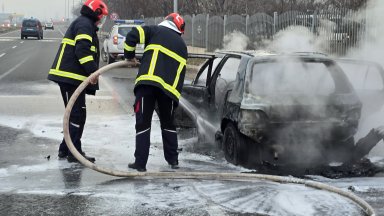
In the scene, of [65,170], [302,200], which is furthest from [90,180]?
[302,200]

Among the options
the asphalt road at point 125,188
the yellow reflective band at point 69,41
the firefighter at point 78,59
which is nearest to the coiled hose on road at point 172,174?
the asphalt road at point 125,188

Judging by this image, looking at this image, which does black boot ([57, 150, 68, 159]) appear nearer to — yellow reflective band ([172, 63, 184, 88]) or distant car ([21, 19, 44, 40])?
yellow reflective band ([172, 63, 184, 88])

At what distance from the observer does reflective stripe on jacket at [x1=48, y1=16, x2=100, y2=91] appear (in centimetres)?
546

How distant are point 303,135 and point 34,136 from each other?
12.3 ft

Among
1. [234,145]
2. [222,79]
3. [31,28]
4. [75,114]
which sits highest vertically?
[31,28]

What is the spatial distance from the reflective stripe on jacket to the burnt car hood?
5.55 feet

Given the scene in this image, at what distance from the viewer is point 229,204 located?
4.29 m

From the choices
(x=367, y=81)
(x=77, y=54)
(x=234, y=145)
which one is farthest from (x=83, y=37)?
(x=367, y=81)

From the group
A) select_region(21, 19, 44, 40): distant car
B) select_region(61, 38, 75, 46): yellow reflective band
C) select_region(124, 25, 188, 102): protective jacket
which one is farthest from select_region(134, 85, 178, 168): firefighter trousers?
select_region(21, 19, 44, 40): distant car

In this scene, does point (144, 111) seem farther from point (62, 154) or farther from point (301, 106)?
point (301, 106)

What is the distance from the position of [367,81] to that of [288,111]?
3.97 ft

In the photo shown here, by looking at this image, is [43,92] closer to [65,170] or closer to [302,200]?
[65,170]

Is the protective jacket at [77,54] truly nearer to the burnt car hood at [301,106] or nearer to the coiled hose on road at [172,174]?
the coiled hose on road at [172,174]

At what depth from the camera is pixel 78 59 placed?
5.49 metres
